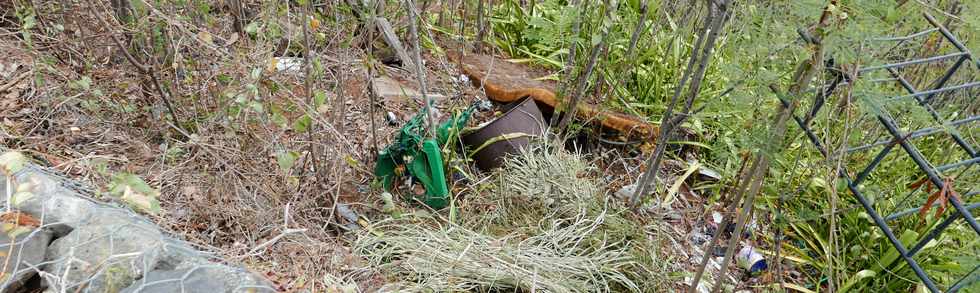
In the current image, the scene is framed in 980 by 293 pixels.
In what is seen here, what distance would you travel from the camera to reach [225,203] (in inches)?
87.9

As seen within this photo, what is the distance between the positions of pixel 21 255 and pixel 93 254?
17 centimetres

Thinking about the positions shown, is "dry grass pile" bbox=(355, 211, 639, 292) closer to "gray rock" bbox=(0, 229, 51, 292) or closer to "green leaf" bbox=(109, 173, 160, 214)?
"green leaf" bbox=(109, 173, 160, 214)

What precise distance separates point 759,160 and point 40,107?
8.58ft

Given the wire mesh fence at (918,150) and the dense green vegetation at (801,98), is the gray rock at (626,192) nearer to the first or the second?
the dense green vegetation at (801,98)

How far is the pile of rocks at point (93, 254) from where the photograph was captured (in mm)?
1627

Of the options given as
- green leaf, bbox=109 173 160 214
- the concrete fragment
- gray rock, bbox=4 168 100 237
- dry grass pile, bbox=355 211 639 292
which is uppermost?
green leaf, bbox=109 173 160 214

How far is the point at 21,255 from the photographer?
1702 millimetres

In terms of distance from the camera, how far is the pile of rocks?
163cm

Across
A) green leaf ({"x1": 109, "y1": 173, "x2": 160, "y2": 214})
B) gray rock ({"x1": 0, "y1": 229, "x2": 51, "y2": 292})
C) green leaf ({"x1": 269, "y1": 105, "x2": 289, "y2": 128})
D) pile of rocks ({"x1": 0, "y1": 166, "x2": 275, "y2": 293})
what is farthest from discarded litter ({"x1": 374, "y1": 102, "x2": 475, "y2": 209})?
gray rock ({"x1": 0, "y1": 229, "x2": 51, "y2": 292})

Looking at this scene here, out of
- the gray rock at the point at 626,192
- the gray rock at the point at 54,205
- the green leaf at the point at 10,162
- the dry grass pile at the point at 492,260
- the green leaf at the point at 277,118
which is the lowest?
the dry grass pile at the point at 492,260

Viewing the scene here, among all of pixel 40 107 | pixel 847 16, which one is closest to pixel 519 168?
pixel 847 16

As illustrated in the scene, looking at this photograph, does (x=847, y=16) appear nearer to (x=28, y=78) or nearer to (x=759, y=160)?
(x=759, y=160)

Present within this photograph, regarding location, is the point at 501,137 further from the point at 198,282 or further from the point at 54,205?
the point at 54,205

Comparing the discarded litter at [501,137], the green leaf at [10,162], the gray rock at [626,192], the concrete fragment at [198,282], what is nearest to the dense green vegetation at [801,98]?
the discarded litter at [501,137]
